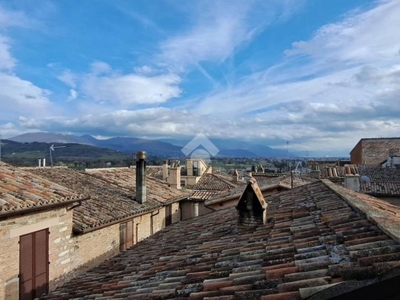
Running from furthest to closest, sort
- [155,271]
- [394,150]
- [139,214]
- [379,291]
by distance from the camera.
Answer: [394,150] < [139,214] < [155,271] < [379,291]

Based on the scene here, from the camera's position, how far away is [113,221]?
38.4ft

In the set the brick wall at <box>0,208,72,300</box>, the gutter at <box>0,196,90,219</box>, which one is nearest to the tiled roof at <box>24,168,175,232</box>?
the brick wall at <box>0,208,72,300</box>

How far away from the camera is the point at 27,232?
812 centimetres

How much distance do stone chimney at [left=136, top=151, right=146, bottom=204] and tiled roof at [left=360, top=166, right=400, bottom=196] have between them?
13.7 meters

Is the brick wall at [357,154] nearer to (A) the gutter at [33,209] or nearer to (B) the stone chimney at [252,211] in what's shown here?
(A) the gutter at [33,209]

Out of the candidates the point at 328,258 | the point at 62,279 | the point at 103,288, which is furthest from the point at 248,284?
the point at 62,279

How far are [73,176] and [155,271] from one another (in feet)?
44.4

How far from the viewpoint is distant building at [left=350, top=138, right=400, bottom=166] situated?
3872 cm

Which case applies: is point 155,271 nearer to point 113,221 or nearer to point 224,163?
point 113,221

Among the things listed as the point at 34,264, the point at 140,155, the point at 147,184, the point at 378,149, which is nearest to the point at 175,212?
the point at 147,184

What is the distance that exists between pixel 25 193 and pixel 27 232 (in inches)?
38.4

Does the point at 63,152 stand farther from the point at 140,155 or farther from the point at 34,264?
the point at 34,264

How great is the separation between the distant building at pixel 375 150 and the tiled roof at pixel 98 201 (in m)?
31.5

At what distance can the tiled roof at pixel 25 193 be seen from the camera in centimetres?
756
